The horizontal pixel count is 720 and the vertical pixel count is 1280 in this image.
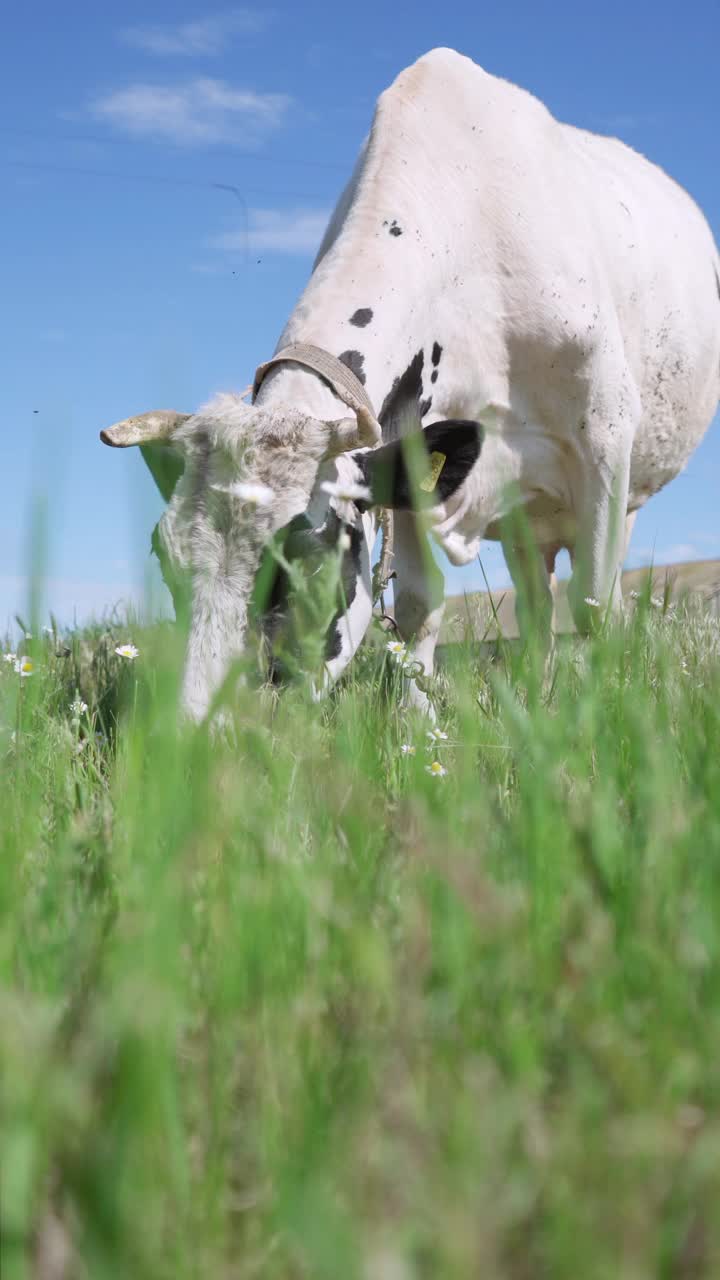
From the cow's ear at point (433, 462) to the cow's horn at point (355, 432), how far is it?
0.16 meters

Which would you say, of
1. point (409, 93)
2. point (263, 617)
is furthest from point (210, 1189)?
point (409, 93)

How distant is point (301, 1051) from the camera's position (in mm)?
1281

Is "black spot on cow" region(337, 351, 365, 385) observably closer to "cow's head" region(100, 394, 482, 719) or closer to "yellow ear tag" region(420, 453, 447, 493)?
"cow's head" region(100, 394, 482, 719)

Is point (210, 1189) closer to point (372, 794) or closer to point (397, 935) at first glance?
point (397, 935)

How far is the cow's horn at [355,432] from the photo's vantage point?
13.3 ft

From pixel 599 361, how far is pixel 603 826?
14.9 ft

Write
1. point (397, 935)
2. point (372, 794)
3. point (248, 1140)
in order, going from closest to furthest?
1. point (248, 1140)
2. point (397, 935)
3. point (372, 794)

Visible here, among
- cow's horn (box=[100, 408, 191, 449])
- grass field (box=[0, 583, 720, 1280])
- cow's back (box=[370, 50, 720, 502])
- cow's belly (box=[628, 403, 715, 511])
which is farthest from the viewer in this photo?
cow's belly (box=[628, 403, 715, 511])

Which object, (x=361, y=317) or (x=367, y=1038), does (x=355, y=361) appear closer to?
(x=361, y=317)

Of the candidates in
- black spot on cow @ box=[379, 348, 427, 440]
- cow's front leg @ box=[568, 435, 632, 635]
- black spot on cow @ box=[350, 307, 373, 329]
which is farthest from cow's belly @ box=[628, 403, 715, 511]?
black spot on cow @ box=[350, 307, 373, 329]

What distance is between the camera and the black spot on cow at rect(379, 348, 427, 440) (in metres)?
4.93

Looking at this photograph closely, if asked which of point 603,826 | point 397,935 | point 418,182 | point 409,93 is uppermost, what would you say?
point 409,93

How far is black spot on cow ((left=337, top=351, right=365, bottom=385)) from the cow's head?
28 centimetres

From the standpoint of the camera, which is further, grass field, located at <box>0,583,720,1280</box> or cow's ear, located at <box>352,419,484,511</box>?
cow's ear, located at <box>352,419,484,511</box>
